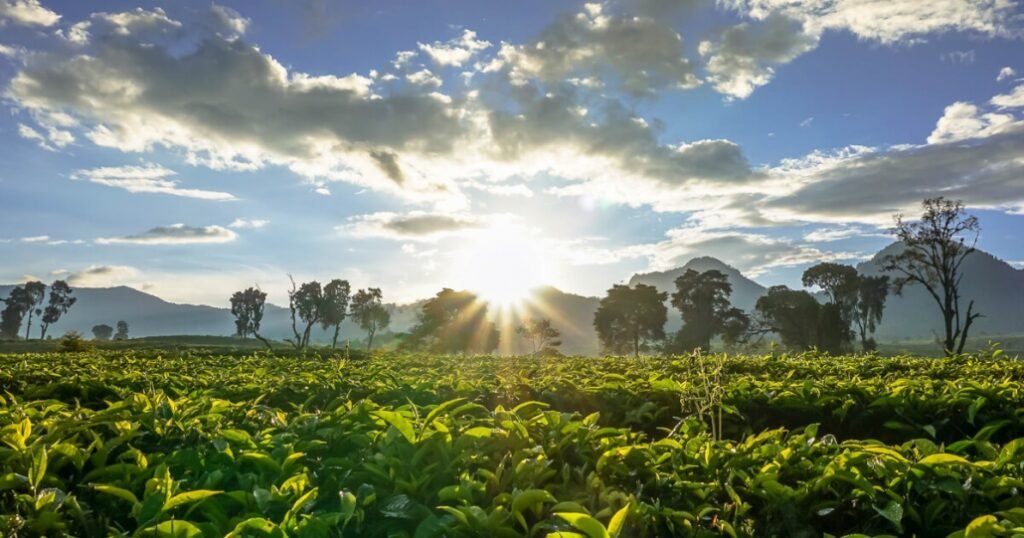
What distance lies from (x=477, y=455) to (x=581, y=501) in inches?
21.7

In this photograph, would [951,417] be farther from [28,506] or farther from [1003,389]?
[28,506]

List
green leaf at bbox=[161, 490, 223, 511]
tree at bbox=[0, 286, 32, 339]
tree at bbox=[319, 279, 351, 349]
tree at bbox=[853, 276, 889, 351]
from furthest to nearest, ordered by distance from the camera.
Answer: tree at bbox=[0, 286, 32, 339], tree at bbox=[319, 279, 351, 349], tree at bbox=[853, 276, 889, 351], green leaf at bbox=[161, 490, 223, 511]

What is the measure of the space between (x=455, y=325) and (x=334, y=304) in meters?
48.3

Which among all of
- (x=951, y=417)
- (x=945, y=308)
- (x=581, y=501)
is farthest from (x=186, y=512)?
(x=945, y=308)

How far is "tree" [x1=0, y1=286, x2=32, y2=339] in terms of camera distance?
459 ft

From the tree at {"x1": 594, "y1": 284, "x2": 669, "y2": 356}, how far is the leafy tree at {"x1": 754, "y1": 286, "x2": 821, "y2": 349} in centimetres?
1227

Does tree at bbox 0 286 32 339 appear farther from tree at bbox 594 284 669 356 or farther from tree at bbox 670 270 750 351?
tree at bbox 670 270 750 351

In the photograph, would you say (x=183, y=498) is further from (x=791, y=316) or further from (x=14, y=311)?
(x=14, y=311)

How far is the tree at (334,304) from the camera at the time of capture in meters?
112

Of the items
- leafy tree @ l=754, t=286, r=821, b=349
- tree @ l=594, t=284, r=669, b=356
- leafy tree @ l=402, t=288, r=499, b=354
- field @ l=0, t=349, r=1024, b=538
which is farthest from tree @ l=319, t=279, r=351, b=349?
field @ l=0, t=349, r=1024, b=538

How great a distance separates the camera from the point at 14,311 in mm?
140875

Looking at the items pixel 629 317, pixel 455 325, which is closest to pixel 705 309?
pixel 629 317

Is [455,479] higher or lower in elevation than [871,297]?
lower

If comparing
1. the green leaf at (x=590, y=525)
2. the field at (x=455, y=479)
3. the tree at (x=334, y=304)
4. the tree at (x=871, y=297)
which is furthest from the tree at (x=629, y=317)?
the green leaf at (x=590, y=525)
